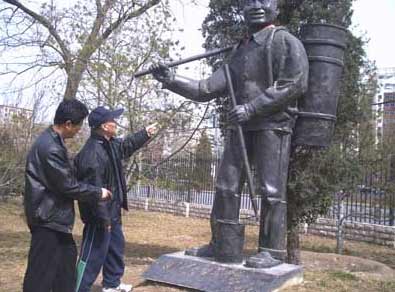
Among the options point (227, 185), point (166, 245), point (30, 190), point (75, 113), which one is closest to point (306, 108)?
point (227, 185)

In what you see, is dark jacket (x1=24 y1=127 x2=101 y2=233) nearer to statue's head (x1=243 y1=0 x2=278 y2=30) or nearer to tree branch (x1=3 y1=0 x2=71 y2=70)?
statue's head (x1=243 y1=0 x2=278 y2=30)

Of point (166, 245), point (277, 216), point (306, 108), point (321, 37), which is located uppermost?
point (321, 37)

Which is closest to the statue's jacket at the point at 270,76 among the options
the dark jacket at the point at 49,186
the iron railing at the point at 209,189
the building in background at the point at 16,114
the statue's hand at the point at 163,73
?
the statue's hand at the point at 163,73

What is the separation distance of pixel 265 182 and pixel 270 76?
889 millimetres

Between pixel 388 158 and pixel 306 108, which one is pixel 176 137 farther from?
pixel 306 108

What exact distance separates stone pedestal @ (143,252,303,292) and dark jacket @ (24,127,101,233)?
1250 mm

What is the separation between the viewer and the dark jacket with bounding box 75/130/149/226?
170 inches

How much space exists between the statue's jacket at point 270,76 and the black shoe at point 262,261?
41.4 inches

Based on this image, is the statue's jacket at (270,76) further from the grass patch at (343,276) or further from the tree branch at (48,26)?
the tree branch at (48,26)

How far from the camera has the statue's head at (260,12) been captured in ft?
15.4

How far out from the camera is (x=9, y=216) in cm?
1525

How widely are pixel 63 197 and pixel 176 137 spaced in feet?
32.3

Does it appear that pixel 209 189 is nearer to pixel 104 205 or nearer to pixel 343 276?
pixel 343 276

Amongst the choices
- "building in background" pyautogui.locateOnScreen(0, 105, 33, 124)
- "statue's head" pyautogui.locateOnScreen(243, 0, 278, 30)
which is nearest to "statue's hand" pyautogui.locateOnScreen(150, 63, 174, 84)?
"statue's head" pyautogui.locateOnScreen(243, 0, 278, 30)
